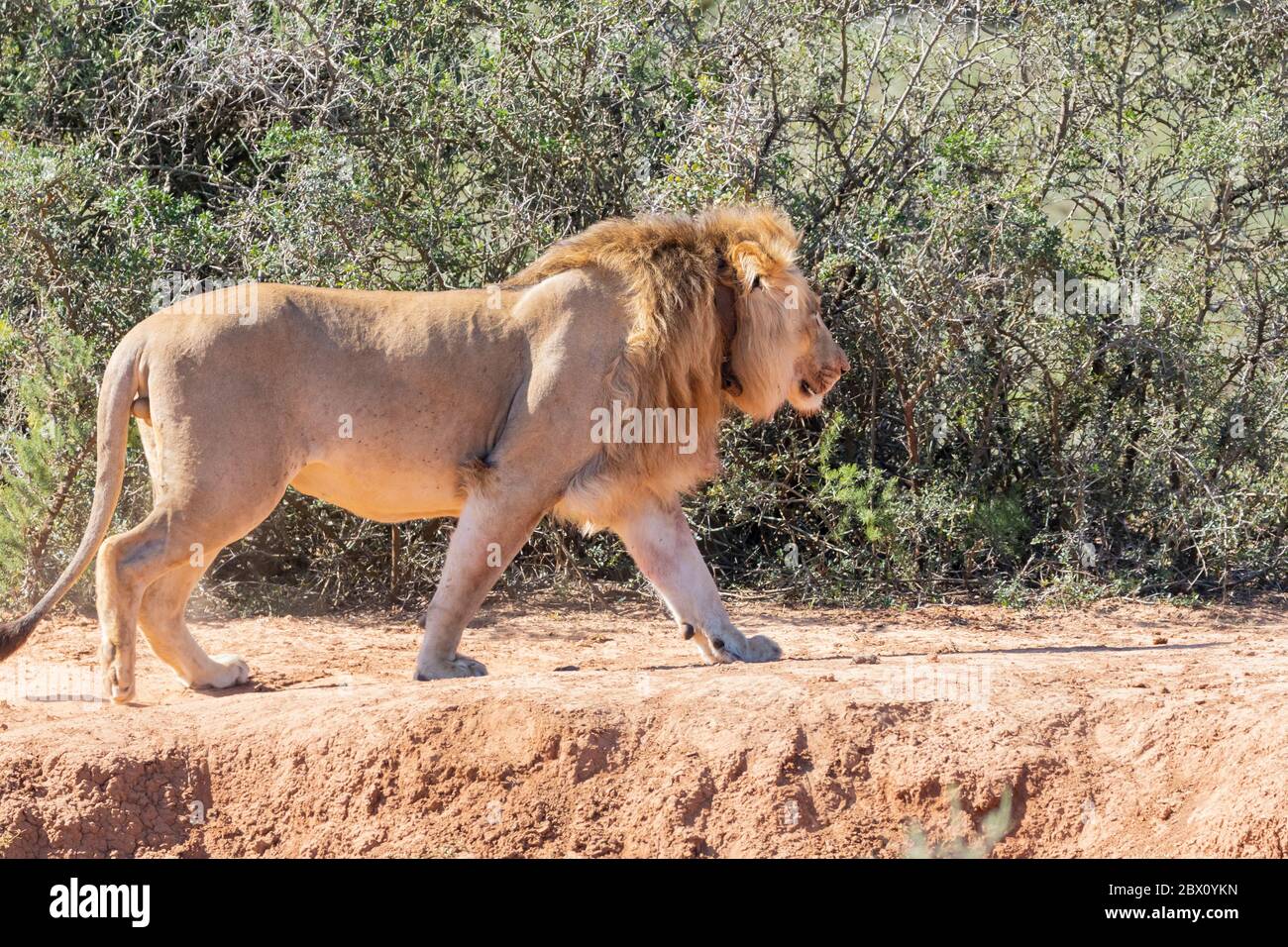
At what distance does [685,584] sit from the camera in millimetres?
6500

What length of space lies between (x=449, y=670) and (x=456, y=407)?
1115 mm

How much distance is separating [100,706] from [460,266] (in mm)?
3912

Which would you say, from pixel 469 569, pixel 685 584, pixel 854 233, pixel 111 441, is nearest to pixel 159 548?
pixel 111 441

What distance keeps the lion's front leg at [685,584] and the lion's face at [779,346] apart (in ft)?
2.36

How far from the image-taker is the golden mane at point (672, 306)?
20.7 feet

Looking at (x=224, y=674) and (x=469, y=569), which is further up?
(x=469, y=569)

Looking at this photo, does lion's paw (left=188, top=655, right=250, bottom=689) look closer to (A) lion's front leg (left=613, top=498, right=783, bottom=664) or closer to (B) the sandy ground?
(B) the sandy ground

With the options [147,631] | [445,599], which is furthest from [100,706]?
[445,599]

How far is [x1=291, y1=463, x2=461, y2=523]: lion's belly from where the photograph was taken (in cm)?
637

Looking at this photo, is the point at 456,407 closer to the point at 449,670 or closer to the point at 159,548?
the point at 449,670

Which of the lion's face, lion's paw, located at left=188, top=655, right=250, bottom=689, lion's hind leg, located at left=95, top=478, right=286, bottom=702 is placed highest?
the lion's face

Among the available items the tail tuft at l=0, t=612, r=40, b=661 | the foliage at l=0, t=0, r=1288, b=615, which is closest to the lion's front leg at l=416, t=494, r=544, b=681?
the tail tuft at l=0, t=612, r=40, b=661

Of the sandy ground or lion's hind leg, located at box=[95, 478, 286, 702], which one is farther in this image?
lion's hind leg, located at box=[95, 478, 286, 702]

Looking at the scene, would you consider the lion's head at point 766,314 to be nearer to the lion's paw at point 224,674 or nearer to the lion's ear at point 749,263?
the lion's ear at point 749,263
